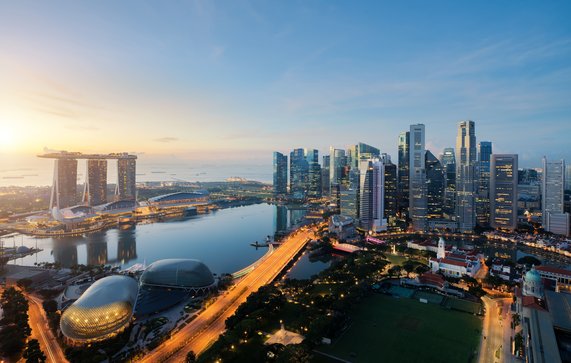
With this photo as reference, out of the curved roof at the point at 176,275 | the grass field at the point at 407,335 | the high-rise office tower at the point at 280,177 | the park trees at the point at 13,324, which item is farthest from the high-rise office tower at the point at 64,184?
the grass field at the point at 407,335

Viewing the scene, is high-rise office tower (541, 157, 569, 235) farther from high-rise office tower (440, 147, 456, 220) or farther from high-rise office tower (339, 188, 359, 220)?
high-rise office tower (339, 188, 359, 220)

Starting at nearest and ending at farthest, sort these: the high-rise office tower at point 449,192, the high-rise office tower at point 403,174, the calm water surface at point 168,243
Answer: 1. the calm water surface at point 168,243
2. the high-rise office tower at point 449,192
3. the high-rise office tower at point 403,174

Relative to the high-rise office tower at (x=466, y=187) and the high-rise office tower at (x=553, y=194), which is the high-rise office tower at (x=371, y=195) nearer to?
the high-rise office tower at (x=466, y=187)

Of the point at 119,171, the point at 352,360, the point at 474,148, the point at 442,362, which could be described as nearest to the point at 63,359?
the point at 352,360

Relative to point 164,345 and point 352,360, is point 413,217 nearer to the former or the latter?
point 352,360

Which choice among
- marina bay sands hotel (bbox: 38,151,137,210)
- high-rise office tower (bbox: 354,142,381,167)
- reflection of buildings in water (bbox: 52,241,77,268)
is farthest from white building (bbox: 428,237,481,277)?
high-rise office tower (bbox: 354,142,381,167)

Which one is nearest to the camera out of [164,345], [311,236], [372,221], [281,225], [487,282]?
[164,345]
